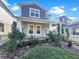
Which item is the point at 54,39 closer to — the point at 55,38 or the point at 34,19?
the point at 55,38

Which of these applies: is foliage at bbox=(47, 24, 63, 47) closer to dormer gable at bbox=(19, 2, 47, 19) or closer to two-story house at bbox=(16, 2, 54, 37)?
two-story house at bbox=(16, 2, 54, 37)

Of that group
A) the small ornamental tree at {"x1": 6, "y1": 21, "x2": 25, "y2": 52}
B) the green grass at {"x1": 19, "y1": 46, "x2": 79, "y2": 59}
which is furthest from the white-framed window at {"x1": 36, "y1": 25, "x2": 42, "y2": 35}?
the green grass at {"x1": 19, "y1": 46, "x2": 79, "y2": 59}

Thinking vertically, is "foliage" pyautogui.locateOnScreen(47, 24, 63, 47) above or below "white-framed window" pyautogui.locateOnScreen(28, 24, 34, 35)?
below

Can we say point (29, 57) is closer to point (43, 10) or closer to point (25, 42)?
point (25, 42)

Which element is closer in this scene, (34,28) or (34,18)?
(34,18)

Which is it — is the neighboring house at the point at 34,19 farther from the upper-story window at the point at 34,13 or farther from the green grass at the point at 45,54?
the green grass at the point at 45,54

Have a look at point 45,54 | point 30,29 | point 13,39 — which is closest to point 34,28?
point 30,29

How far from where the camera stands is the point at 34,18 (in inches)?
858

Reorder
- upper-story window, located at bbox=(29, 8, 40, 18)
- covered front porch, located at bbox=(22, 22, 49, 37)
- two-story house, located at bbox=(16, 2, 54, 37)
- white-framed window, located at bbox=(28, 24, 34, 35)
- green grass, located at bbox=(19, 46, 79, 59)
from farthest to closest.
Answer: upper-story window, located at bbox=(29, 8, 40, 18) → white-framed window, located at bbox=(28, 24, 34, 35) → two-story house, located at bbox=(16, 2, 54, 37) → covered front porch, located at bbox=(22, 22, 49, 37) → green grass, located at bbox=(19, 46, 79, 59)

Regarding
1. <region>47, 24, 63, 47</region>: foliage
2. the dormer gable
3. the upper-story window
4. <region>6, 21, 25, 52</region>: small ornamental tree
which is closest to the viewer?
<region>6, 21, 25, 52</region>: small ornamental tree

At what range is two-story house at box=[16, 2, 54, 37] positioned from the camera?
21203mm

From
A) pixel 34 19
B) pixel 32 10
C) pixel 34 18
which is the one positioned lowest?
pixel 34 19

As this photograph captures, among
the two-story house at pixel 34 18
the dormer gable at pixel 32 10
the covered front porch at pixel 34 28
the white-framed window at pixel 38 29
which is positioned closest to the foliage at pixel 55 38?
the covered front porch at pixel 34 28

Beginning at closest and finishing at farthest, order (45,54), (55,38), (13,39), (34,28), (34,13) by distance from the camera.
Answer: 1. (45,54)
2. (13,39)
3. (55,38)
4. (34,28)
5. (34,13)
